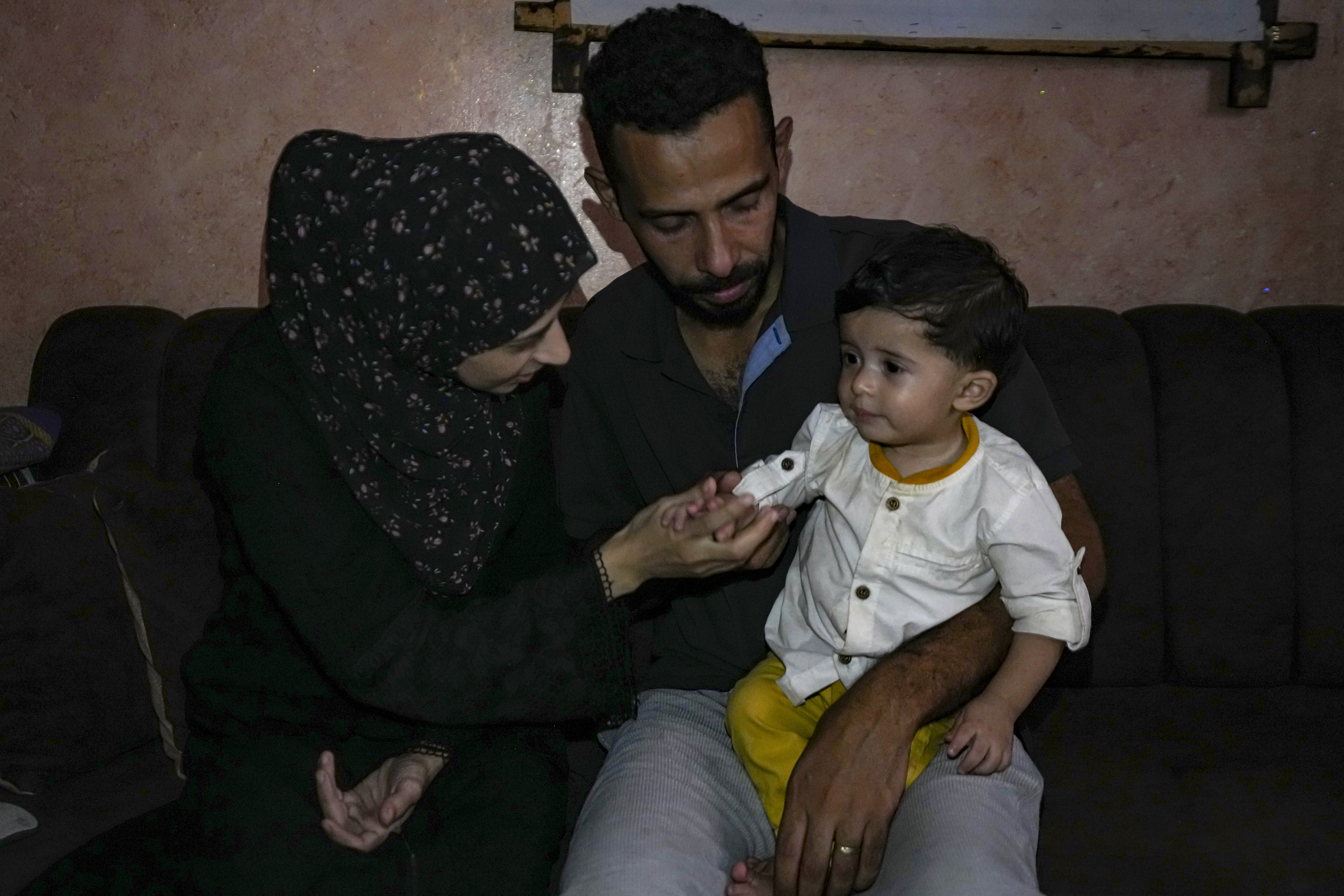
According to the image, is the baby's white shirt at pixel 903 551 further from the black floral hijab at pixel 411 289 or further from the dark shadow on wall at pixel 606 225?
the dark shadow on wall at pixel 606 225

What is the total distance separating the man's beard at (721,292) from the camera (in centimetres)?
181

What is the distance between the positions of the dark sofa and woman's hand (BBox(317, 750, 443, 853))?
38cm

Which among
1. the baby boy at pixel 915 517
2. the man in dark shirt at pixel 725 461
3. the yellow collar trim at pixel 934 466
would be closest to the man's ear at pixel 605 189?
the man in dark shirt at pixel 725 461

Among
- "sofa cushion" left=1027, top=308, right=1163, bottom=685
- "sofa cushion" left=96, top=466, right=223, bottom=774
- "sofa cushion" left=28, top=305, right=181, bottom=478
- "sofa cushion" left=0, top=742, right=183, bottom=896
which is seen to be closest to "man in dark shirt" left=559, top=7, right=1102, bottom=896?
"sofa cushion" left=1027, top=308, right=1163, bottom=685

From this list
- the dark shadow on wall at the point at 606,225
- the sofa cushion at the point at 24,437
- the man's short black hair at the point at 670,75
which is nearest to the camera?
the man's short black hair at the point at 670,75

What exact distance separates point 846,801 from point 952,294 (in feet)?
2.49

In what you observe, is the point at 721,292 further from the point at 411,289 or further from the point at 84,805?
the point at 84,805

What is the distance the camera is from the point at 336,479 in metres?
1.68

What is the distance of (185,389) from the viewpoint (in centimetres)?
244

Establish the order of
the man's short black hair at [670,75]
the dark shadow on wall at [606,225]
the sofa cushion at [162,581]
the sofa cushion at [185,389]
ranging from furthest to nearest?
1. the dark shadow on wall at [606,225]
2. the sofa cushion at [185,389]
3. the sofa cushion at [162,581]
4. the man's short black hair at [670,75]

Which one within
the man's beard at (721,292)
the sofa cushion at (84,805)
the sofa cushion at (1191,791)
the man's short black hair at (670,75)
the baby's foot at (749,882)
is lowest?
the sofa cushion at (1191,791)

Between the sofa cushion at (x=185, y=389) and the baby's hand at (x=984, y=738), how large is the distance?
5.62 feet

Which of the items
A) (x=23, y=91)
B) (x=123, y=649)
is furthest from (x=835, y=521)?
(x=23, y=91)

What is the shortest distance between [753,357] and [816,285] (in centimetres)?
17
